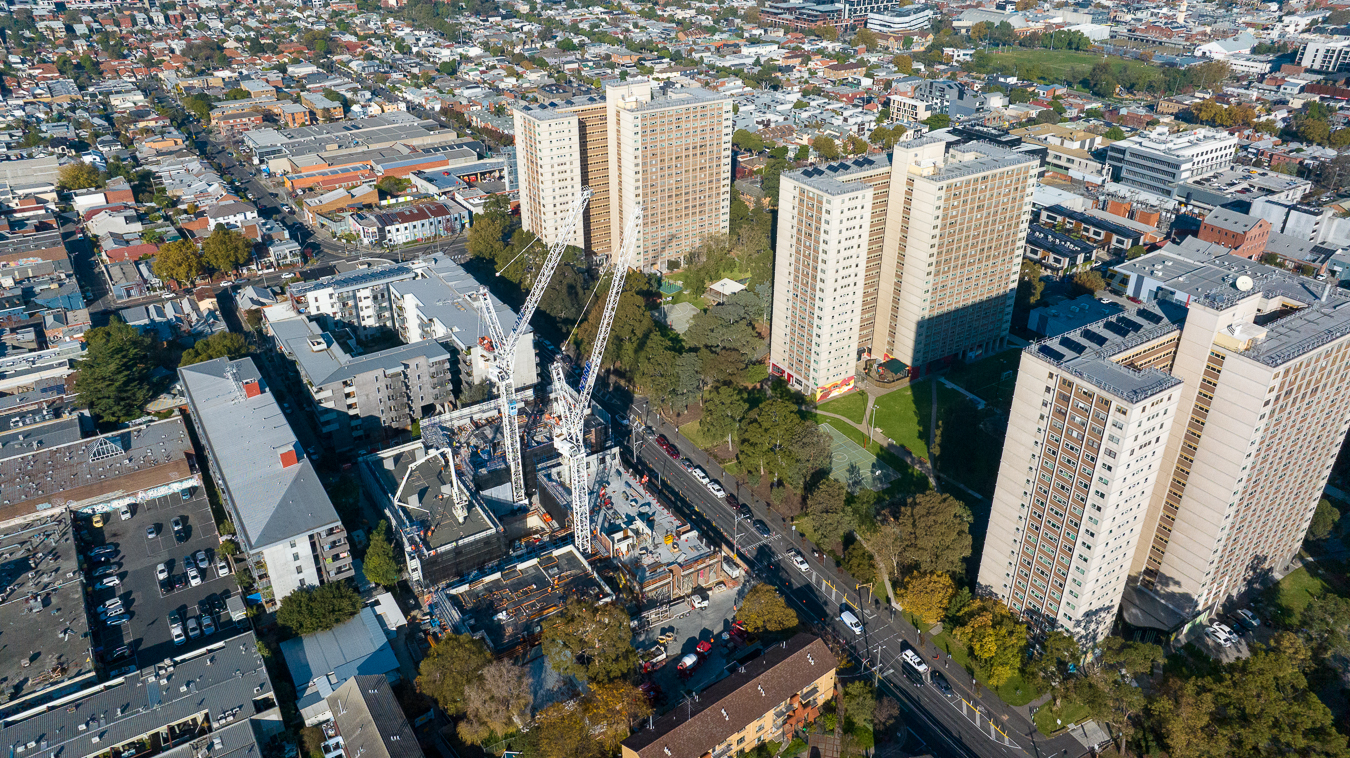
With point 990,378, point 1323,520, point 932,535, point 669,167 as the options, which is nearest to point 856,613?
point 932,535

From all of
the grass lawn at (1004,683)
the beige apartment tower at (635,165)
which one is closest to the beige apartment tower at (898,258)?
the beige apartment tower at (635,165)

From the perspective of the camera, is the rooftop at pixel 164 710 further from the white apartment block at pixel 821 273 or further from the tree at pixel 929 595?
the white apartment block at pixel 821 273

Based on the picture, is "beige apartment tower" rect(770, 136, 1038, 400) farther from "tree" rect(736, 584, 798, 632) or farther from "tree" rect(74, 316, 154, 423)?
"tree" rect(74, 316, 154, 423)

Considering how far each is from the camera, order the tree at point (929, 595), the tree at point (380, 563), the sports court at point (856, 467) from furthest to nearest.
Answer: the sports court at point (856, 467)
the tree at point (380, 563)
the tree at point (929, 595)

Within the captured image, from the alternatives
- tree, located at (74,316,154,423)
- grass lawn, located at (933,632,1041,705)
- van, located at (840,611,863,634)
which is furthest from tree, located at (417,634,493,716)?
tree, located at (74,316,154,423)

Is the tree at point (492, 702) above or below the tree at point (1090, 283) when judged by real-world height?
below

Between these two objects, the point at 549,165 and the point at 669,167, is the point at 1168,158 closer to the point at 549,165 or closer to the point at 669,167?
the point at 669,167
